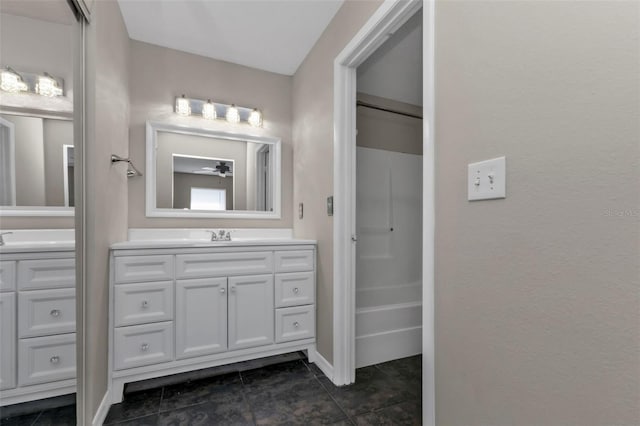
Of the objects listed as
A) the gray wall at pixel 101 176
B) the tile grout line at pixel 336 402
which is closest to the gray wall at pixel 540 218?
the tile grout line at pixel 336 402

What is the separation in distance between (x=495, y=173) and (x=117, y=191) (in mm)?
1998

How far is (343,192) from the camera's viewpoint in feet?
5.83

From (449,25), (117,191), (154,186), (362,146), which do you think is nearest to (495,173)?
(449,25)

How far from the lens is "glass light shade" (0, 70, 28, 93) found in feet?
2.58

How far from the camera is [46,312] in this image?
1102 millimetres

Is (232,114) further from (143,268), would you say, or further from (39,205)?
(39,205)

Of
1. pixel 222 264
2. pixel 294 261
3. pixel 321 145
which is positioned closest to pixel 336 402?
pixel 294 261

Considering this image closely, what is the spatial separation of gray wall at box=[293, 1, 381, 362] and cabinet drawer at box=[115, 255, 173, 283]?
3.18 ft

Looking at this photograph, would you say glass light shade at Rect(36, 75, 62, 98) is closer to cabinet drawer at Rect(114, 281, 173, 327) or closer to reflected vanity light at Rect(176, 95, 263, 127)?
cabinet drawer at Rect(114, 281, 173, 327)

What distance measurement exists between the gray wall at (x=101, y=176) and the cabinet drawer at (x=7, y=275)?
39 centimetres

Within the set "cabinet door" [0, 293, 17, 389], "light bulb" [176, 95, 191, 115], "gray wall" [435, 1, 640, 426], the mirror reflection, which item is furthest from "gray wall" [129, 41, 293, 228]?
"gray wall" [435, 1, 640, 426]

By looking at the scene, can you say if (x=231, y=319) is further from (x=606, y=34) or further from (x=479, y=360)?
(x=606, y=34)

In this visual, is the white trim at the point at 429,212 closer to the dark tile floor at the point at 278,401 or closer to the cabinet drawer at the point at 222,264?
the dark tile floor at the point at 278,401

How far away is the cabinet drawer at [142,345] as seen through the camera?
1.58 meters
